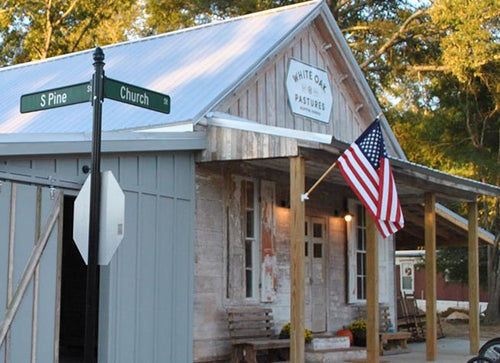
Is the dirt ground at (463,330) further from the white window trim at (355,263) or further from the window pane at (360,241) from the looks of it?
the window pane at (360,241)

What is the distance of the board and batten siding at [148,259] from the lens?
411 inches

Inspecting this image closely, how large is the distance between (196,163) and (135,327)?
2.62m

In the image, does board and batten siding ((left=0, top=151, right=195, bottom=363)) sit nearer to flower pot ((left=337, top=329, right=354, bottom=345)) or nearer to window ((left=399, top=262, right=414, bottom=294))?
flower pot ((left=337, top=329, right=354, bottom=345))

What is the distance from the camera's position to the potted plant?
15.6 meters

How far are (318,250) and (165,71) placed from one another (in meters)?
4.33

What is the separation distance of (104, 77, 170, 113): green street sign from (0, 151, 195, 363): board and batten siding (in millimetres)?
2172

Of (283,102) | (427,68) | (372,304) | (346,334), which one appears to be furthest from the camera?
(427,68)

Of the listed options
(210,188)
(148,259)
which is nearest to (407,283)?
(210,188)

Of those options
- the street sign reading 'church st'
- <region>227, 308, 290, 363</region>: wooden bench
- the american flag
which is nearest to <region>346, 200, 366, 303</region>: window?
<region>227, 308, 290, 363</region>: wooden bench

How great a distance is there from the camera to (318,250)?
614 inches

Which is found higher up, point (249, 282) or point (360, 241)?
point (360, 241)

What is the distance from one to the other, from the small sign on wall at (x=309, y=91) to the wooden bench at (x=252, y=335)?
12.9 ft

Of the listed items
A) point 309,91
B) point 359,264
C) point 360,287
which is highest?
point 309,91

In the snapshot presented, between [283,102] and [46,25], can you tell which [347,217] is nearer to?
[283,102]
